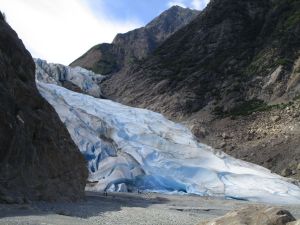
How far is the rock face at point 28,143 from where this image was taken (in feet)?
66.4

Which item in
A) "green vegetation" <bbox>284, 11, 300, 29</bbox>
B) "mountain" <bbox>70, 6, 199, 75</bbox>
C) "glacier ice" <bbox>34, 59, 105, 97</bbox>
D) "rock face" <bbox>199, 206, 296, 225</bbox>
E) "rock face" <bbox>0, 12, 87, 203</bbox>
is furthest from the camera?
"mountain" <bbox>70, 6, 199, 75</bbox>

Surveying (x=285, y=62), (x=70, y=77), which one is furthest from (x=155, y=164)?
(x=70, y=77)

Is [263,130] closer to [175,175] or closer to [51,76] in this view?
[175,175]

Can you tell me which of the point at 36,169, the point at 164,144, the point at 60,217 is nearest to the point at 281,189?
the point at 164,144

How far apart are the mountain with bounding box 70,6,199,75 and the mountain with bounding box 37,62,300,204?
81587 mm

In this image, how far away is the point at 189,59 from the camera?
265 ft

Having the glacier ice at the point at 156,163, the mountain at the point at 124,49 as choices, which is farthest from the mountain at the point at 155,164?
the mountain at the point at 124,49

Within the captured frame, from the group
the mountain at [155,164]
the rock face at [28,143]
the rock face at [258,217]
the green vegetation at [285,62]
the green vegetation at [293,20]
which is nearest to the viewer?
the rock face at [258,217]

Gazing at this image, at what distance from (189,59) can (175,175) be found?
146 ft

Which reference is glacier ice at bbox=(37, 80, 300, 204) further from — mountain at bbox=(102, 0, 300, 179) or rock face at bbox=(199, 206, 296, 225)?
rock face at bbox=(199, 206, 296, 225)

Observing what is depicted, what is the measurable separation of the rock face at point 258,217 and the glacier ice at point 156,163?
934 inches

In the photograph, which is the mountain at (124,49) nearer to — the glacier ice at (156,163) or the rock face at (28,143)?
the glacier ice at (156,163)

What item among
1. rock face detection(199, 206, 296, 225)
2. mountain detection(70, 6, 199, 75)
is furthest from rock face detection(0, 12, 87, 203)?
mountain detection(70, 6, 199, 75)

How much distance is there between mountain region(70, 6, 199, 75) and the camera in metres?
132
